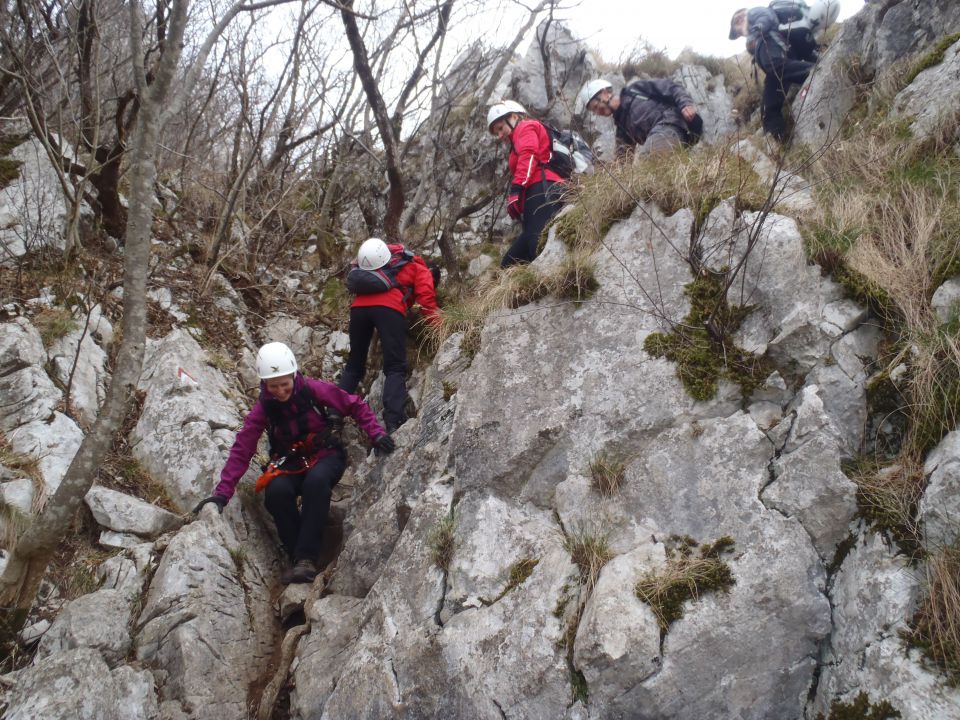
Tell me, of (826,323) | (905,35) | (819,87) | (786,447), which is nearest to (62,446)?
(786,447)

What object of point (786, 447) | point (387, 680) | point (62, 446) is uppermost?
point (62, 446)

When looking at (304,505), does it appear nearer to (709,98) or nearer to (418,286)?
(418,286)

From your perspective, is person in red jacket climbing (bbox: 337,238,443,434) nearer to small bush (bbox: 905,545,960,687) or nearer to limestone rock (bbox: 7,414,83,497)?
limestone rock (bbox: 7,414,83,497)

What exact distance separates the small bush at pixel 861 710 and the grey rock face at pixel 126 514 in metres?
4.91

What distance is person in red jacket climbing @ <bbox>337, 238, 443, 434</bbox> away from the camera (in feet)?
19.5

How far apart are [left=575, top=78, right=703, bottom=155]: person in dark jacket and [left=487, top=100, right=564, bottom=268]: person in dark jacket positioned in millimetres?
1001

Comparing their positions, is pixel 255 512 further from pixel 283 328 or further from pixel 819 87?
pixel 819 87

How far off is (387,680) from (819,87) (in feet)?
25.6

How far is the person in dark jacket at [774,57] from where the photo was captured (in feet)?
24.2

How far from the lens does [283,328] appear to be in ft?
27.2

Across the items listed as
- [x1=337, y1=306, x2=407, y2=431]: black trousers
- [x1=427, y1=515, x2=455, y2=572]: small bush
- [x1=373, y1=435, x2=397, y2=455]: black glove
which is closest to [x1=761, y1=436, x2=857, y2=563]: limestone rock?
[x1=427, y1=515, x2=455, y2=572]: small bush

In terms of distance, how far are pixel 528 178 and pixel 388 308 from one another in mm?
1918

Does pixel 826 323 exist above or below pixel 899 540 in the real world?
above

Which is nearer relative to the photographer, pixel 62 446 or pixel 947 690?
pixel 947 690
